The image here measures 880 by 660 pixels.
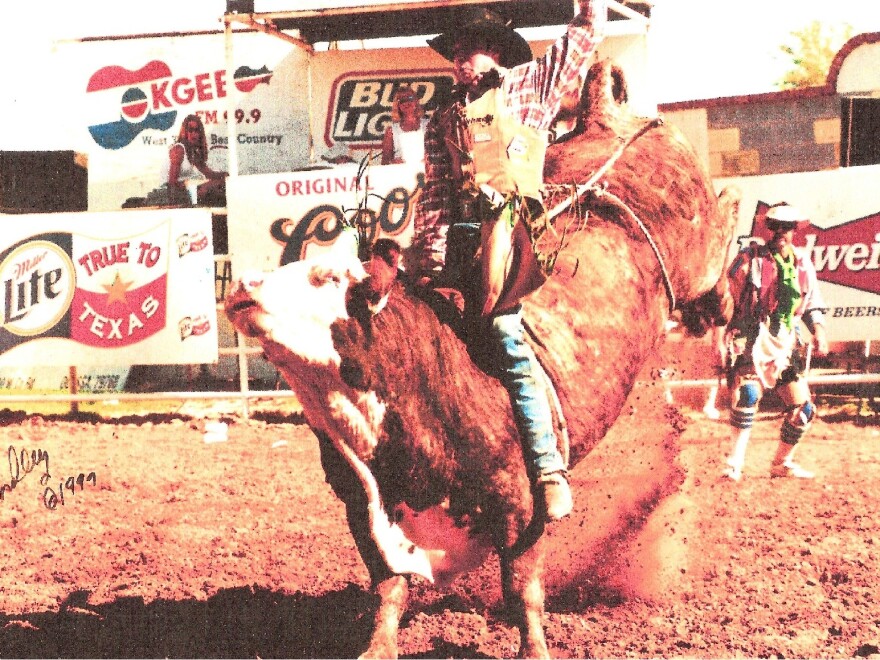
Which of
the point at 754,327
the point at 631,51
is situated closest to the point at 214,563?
the point at 754,327

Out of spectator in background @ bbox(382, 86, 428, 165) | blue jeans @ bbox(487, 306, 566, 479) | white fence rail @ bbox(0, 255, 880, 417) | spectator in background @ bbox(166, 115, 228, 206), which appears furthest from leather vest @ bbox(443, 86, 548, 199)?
spectator in background @ bbox(166, 115, 228, 206)

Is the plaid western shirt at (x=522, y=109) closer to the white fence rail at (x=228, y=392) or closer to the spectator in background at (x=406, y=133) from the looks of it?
the white fence rail at (x=228, y=392)

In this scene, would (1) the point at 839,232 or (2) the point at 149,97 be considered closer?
(1) the point at 839,232

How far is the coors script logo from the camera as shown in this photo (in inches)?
348

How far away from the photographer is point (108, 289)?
9406mm

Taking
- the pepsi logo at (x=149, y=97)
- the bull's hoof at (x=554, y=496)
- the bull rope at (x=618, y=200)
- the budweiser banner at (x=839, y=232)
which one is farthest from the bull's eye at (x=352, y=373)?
the pepsi logo at (x=149, y=97)

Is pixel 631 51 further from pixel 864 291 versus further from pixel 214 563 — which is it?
pixel 214 563

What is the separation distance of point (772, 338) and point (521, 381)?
398cm

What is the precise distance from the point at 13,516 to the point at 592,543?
3439 millimetres

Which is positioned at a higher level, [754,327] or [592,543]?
[754,327]

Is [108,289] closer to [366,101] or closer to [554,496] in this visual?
[366,101]

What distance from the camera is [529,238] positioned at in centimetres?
353
